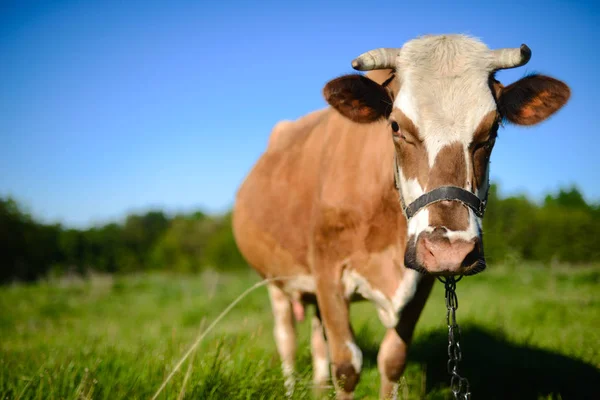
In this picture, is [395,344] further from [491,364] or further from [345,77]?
[345,77]

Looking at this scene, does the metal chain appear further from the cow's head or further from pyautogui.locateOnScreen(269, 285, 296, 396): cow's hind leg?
pyautogui.locateOnScreen(269, 285, 296, 396): cow's hind leg

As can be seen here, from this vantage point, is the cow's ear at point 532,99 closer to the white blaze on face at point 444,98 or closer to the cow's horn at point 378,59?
the white blaze on face at point 444,98

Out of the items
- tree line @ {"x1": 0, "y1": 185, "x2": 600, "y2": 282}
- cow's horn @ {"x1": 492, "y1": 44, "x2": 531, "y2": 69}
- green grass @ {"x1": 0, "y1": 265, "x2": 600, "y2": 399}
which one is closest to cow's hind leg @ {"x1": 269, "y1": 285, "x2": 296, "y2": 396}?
green grass @ {"x1": 0, "y1": 265, "x2": 600, "y2": 399}

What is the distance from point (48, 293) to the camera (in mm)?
14484

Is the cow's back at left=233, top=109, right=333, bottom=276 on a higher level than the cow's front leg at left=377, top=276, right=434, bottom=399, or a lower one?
higher

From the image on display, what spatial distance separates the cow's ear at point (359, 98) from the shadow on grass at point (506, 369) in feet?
7.93

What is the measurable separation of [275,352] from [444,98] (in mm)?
2509

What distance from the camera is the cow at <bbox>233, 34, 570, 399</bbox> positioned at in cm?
233

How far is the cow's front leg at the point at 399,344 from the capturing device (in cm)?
340

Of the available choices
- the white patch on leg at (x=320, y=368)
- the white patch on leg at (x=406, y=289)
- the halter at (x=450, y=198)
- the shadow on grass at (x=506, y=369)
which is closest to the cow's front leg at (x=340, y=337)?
the white patch on leg at (x=406, y=289)

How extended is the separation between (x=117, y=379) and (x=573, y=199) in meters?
49.5

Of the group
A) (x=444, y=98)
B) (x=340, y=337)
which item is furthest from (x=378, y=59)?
(x=340, y=337)

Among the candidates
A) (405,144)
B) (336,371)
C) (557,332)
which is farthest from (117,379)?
(557,332)

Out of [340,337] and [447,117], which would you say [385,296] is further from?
[447,117]
